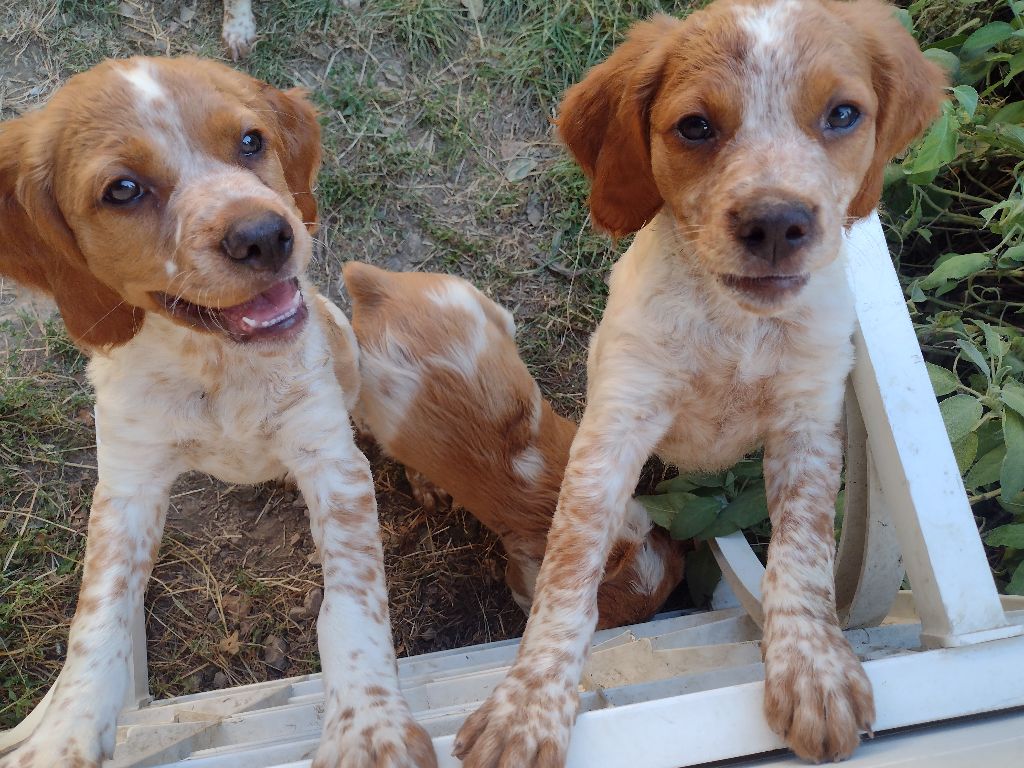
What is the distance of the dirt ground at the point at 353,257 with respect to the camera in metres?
3.39

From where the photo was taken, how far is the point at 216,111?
80.7 inches

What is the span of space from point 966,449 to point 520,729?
175 cm

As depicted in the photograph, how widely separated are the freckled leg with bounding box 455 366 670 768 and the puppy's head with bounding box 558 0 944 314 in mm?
536

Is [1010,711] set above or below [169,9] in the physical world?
above

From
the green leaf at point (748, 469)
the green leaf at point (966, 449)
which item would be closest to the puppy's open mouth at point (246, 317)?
the green leaf at point (748, 469)

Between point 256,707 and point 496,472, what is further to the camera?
point 496,472

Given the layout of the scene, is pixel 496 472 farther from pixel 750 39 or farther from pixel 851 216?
pixel 750 39

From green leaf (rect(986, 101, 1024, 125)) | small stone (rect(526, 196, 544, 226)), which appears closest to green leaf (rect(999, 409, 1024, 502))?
green leaf (rect(986, 101, 1024, 125))

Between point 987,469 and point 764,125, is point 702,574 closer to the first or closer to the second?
point 987,469

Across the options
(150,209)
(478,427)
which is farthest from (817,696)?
(150,209)

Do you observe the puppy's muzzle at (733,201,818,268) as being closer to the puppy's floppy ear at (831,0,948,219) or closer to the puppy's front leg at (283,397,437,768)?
the puppy's floppy ear at (831,0,948,219)

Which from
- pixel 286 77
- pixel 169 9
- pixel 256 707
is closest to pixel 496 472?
pixel 256 707

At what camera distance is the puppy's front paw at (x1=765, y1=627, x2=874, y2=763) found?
65.9 inches

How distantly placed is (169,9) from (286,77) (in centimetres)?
75
